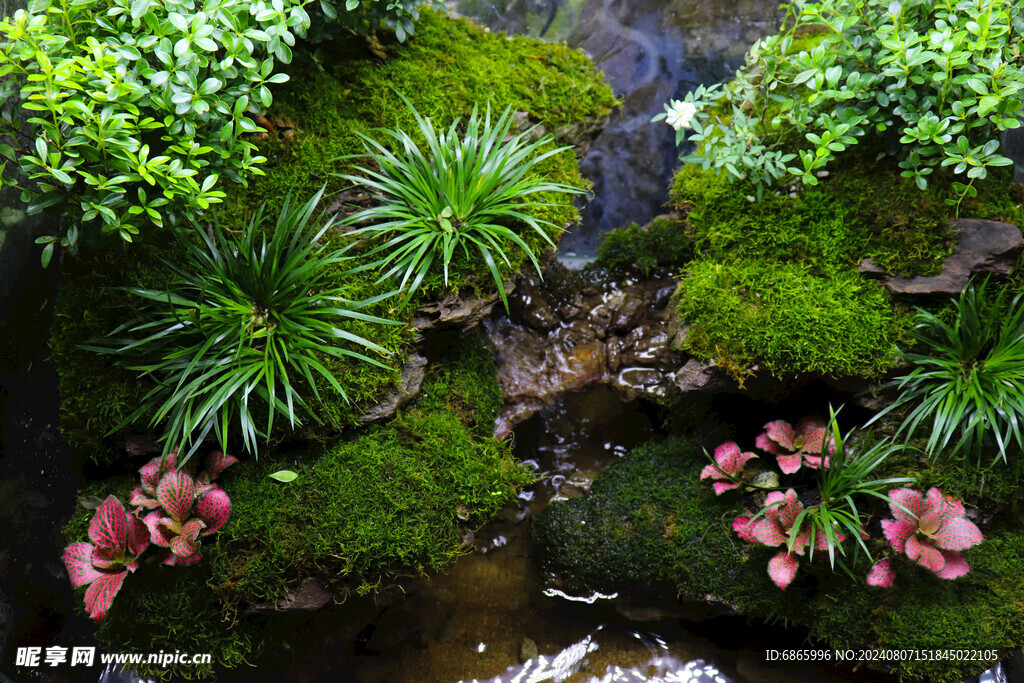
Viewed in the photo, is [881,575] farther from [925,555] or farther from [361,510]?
[361,510]

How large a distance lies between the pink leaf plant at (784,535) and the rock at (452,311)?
1747mm

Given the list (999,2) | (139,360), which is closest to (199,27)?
(139,360)

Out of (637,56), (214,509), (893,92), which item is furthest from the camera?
(637,56)

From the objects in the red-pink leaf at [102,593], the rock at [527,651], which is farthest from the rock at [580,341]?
the red-pink leaf at [102,593]

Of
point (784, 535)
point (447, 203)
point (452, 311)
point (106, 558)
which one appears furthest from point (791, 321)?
point (106, 558)

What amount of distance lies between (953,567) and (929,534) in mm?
211

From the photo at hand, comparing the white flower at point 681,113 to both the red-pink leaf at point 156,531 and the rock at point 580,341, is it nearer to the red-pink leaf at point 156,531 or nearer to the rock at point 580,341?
the rock at point 580,341

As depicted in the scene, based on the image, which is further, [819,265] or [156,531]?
[819,265]

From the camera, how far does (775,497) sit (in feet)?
10.00

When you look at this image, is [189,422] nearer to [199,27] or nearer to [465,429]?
[465,429]

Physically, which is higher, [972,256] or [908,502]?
[972,256]

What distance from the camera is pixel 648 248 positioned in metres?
4.21

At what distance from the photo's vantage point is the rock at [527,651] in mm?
3605

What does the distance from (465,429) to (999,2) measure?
10.9 feet
